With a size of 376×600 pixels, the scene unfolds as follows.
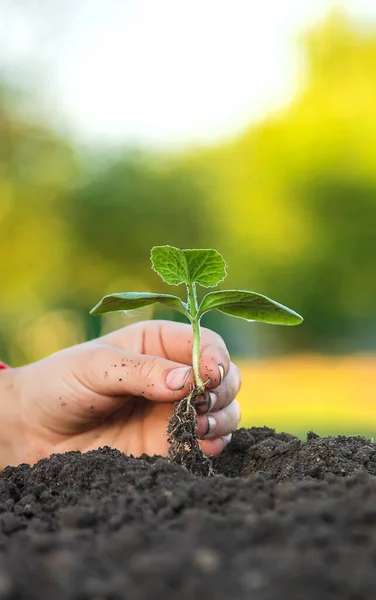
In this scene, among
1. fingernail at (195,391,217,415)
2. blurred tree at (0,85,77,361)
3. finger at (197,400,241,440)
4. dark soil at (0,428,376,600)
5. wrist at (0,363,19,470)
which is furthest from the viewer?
blurred tree at (0,85,77,361)

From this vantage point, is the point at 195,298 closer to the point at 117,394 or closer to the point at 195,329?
the point at 195,329

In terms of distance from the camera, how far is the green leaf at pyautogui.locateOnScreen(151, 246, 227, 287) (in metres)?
1.02

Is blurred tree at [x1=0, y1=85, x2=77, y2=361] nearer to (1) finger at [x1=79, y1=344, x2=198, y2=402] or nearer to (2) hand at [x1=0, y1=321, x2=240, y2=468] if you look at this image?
(2) hand at [x1=0, y1=321, x2=240, y2=468]

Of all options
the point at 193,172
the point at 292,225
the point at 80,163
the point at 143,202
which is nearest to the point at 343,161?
the point at 292,225

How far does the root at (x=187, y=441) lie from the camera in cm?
106

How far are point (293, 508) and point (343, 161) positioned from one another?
5.95 metres

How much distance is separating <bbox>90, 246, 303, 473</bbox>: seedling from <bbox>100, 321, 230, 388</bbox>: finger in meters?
0.21

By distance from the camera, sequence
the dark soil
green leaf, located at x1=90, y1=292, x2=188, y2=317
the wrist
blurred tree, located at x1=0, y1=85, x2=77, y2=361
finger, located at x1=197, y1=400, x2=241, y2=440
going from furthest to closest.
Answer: blurred tree, located at x1=0, y1=85, x2=77, y2=361, the wrist, finger, located at x1=197, y1=400, x2=241, y2=440, green leaf, located at x1=90, y1=292, x2=188, y2=317, the dark soil

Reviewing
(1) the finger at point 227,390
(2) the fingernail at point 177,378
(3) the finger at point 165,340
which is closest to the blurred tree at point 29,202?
(3) the finger at point 165,340

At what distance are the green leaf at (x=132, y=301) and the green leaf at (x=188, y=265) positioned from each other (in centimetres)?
4

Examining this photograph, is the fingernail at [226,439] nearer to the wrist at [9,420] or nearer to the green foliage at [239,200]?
the wrist at [9,420]

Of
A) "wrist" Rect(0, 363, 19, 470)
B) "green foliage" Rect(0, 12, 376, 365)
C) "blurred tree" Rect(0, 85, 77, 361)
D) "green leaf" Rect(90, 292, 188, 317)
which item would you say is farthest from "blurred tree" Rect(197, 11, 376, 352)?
"green leaf" Rect(90, 292, 188, 317)

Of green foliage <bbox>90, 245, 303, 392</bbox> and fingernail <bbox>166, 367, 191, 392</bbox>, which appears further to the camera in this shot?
fingernail <bbox>166, 367, 191, 392</bbox>

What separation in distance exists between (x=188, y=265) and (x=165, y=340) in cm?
46
